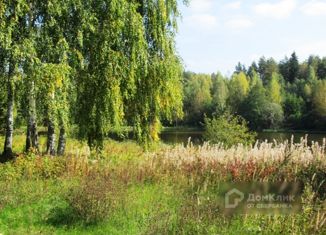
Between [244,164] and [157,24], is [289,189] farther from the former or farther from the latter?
[157,24]

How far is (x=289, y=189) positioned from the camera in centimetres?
776

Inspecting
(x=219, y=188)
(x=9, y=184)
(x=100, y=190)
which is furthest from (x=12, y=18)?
(x=219, y=188)

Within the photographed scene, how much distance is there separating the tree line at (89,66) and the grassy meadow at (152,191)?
2.68 meters

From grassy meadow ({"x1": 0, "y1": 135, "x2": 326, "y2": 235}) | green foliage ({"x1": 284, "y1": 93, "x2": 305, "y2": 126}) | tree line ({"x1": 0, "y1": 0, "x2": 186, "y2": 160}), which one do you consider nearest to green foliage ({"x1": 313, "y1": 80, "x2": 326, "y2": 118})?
green foliage ({"x1": 284, "y1": 93, "x2": 305, "y2": 126})

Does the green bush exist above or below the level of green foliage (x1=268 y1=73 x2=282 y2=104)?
below

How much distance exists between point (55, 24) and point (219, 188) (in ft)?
29.9

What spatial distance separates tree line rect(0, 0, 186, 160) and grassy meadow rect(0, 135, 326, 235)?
105 inches

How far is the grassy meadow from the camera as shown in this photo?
6750 mm

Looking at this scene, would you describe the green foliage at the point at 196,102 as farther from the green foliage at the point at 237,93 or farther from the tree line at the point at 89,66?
the tree line at the point at 89,66

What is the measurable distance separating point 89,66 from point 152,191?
25.1 ft

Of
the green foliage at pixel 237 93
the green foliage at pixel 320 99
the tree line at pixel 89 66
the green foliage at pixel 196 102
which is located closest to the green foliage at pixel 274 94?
the green foliage at pixel 237 93

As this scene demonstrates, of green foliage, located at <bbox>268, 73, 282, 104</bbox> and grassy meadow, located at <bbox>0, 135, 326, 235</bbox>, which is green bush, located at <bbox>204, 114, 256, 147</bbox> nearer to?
grassy meadow, located at <bbox>0, 135, 326, 235</bbox>

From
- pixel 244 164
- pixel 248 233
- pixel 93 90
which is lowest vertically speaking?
pixel 248 233

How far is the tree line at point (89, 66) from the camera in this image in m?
13.9
